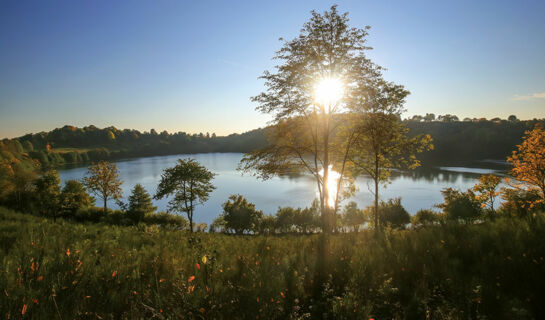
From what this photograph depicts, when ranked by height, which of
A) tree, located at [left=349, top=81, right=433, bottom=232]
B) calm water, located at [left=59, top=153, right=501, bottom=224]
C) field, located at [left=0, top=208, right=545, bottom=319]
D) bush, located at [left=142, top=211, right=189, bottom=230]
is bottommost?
calm water, located at [left=59, top=153, right=501, bottom=224]

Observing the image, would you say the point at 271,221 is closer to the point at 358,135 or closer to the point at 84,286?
the point at 358,135

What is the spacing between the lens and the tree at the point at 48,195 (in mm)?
33219

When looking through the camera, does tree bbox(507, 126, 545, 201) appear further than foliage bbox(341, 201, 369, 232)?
No

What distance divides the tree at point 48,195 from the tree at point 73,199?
79 centimetres

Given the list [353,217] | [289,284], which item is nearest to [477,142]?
[353,217]

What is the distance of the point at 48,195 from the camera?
3356 centimetres

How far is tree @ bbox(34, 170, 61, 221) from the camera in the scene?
109 ft

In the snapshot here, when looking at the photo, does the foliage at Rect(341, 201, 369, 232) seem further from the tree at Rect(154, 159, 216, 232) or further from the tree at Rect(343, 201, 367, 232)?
the tree at Rect(154, 159, 216, 232)

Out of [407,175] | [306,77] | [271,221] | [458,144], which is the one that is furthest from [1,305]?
[458,144]

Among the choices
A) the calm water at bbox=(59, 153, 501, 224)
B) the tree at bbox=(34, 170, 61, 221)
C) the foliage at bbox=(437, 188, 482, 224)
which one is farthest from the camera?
the calm water at bbox=(59, 153, 501, 224)

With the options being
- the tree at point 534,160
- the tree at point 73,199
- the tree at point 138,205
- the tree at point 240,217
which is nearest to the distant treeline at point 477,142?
the tree at point 240,217

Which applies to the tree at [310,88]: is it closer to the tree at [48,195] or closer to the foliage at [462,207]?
the foliage at [462,207]

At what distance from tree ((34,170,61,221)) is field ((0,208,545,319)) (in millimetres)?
37831

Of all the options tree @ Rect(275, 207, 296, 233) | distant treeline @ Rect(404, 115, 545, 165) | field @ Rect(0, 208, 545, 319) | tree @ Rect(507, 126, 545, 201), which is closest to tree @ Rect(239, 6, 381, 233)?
field @ Rect(0, 208, 545, 319)
